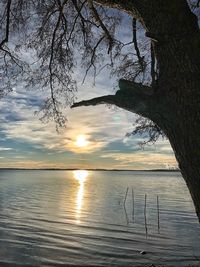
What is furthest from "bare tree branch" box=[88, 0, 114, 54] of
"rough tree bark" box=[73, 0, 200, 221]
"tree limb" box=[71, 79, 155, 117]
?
"tree limb" box=[71, 79, 155, 117]

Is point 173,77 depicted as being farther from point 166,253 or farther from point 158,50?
point 166,253

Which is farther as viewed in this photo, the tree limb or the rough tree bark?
the tree limb

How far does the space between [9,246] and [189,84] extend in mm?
18972

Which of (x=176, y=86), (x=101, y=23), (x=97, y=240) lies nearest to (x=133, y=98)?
(x=176, y=86)

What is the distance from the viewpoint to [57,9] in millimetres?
7031

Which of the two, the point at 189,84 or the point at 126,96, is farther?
the point at 126,96

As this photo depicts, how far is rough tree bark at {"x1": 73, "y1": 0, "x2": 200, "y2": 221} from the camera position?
12.6 ft

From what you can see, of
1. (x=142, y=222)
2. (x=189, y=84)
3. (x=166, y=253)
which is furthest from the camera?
(x=142, y=222)

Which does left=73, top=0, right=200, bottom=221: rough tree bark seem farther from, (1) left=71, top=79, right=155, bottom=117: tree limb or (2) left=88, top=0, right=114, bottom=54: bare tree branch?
(2) left=88, top=0, right=114, bottom=54: bare tree branch

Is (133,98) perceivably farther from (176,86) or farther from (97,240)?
(97,240)

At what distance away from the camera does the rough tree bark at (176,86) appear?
3.84 metres

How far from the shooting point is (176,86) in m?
Result: 3.92

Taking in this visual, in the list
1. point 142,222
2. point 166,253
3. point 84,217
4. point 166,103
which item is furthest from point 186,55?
point 84,217

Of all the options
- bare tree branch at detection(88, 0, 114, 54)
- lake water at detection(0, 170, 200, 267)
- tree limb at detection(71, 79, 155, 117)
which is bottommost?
lake water at detection(0, 170, 200, 267)
